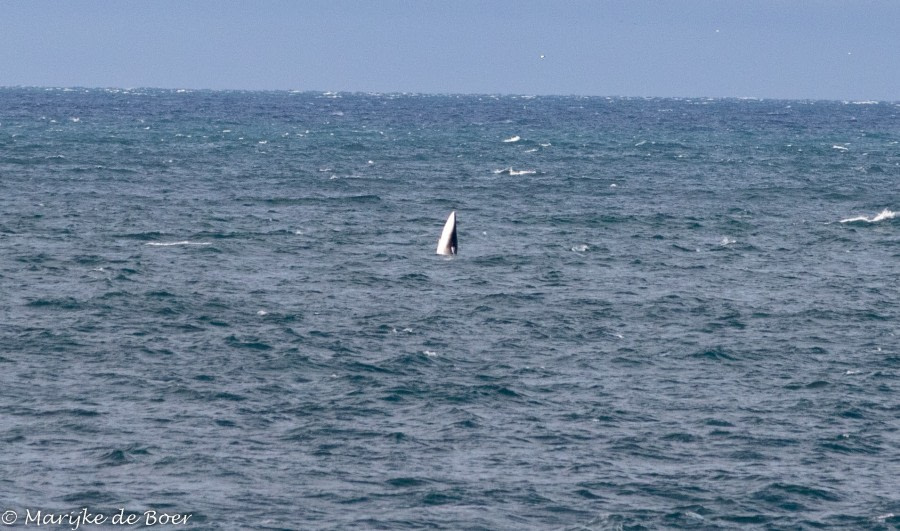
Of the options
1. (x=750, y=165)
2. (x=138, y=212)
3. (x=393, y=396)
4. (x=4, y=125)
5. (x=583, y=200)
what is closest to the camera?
(x=393, y=396)

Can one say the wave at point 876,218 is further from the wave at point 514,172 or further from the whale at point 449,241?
the wave at point 514,172

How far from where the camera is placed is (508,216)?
295 feet

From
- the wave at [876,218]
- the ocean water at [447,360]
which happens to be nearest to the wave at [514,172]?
the ocean water at [447,360]

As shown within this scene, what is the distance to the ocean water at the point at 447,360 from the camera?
118 feet

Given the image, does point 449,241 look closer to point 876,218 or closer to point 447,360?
point 447,360

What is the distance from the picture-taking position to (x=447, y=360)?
49.2 m

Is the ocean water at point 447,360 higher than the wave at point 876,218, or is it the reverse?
the wave at point 876,218

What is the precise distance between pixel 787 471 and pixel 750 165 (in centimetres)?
10392

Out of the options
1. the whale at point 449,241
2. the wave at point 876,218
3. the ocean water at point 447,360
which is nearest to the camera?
the ocean water at point 447,360

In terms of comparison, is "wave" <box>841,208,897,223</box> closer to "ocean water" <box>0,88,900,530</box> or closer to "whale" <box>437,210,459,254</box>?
"ocean water" <box>0,88,900,530</box>

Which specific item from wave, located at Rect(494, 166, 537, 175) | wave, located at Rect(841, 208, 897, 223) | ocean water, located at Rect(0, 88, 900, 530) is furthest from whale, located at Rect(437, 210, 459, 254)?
wave, located at Rect(494, 166, 537, 175)

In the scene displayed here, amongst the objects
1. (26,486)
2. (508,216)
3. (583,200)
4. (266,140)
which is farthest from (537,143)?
(26,486)

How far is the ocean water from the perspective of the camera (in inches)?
1411

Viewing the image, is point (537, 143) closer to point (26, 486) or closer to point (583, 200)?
point (583, 200)
